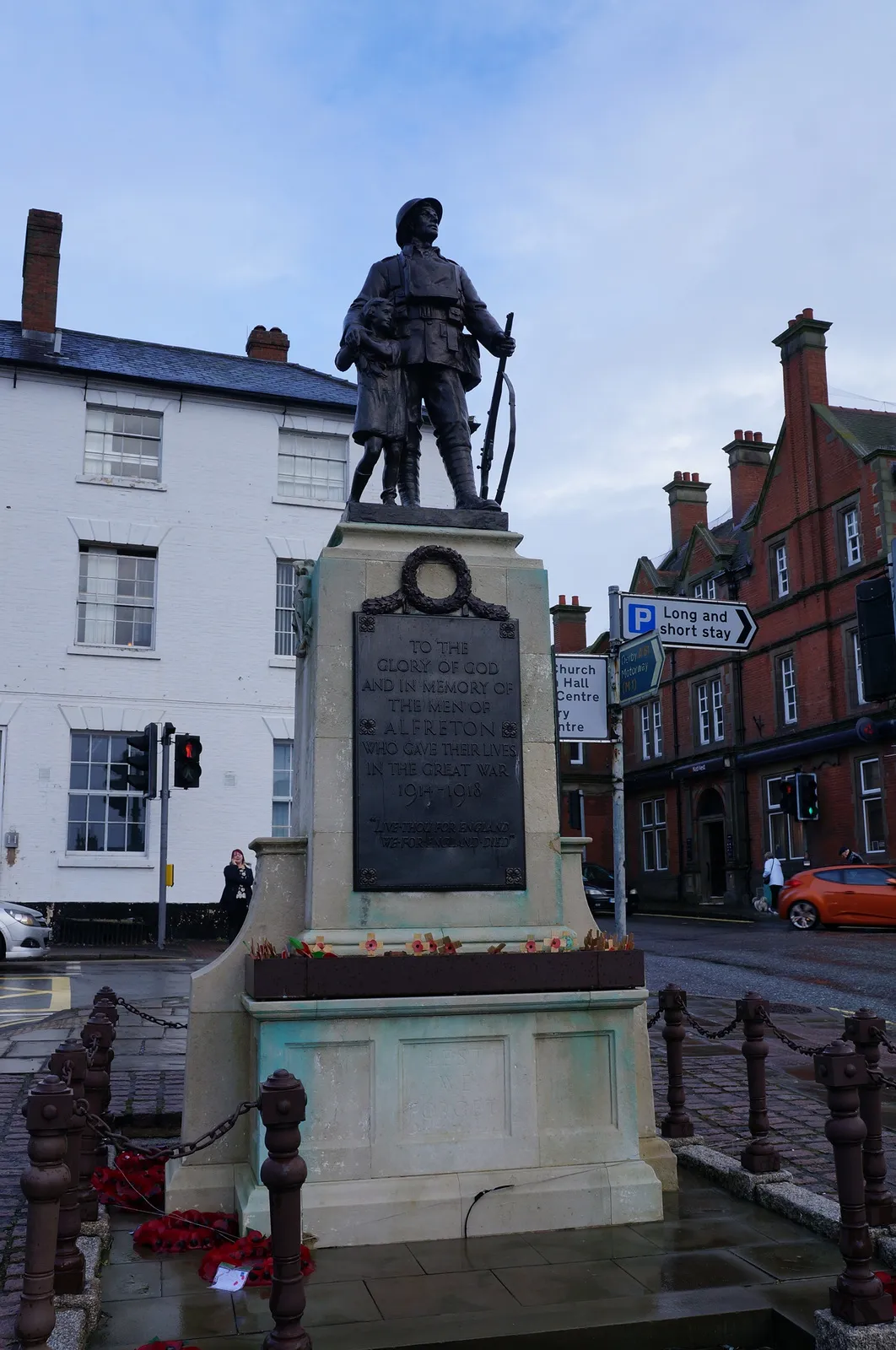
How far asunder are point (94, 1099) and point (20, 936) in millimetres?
12109

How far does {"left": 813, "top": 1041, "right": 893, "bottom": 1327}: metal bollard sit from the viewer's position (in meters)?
4.01

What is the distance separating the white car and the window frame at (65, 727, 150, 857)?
14.7 ft

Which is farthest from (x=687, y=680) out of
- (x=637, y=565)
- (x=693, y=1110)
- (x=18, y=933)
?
(x=693, y=1110)

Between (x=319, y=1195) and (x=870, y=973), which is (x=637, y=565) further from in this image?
(x=319, y=1195)

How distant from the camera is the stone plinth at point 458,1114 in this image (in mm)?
5113

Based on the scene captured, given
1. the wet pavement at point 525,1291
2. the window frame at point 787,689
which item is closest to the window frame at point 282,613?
the window frame at point 787,689

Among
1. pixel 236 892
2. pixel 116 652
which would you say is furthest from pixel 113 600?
pixel 236 892

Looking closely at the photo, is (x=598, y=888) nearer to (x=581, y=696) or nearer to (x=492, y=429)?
(x=581, y=696)

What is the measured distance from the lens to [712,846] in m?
41.3

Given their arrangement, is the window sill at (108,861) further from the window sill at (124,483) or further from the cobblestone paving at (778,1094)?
the cobblestone paving at (778,1094)

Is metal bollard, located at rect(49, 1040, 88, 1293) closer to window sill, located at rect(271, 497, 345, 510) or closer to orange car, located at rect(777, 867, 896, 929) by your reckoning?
window sill, located at rect(271, 497, 345, 510)

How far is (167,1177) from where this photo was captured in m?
5.64

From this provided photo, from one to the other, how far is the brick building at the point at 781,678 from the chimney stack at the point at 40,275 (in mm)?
17150

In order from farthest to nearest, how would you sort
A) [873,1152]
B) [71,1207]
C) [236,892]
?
1. [236,892]
2. [873,1152]
3. [71,1207]
